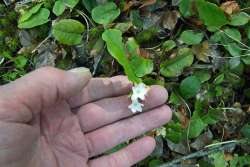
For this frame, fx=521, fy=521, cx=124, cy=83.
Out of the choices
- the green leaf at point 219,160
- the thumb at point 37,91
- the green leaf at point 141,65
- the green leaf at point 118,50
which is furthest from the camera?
the green leaf at point 219,160

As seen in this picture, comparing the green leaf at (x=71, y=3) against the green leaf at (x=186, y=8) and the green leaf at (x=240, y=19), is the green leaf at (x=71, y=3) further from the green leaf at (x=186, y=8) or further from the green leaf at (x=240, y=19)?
the green leaf at (x=240, y=19)

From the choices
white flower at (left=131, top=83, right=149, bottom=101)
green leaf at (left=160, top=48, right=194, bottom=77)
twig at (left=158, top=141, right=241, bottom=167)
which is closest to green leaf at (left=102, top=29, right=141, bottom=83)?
white flower at (left=131, top=83, right=149, bottom=101)

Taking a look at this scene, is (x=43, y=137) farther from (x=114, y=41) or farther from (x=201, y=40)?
(x=201, y=40)

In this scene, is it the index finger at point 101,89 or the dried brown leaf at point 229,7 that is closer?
the index finger at point 101,89

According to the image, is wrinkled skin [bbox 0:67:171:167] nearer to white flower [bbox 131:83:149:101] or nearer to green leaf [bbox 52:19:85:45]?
white flower [bbox 131:83:149:101]

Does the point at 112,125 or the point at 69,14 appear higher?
the point at 69,14

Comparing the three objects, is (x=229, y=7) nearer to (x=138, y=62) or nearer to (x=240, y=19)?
(x=240, y=19)

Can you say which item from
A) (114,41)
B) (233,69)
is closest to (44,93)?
(114,41)

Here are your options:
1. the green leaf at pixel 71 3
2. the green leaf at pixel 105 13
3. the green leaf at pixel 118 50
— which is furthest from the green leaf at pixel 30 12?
the green leaf at pixel 118 50
